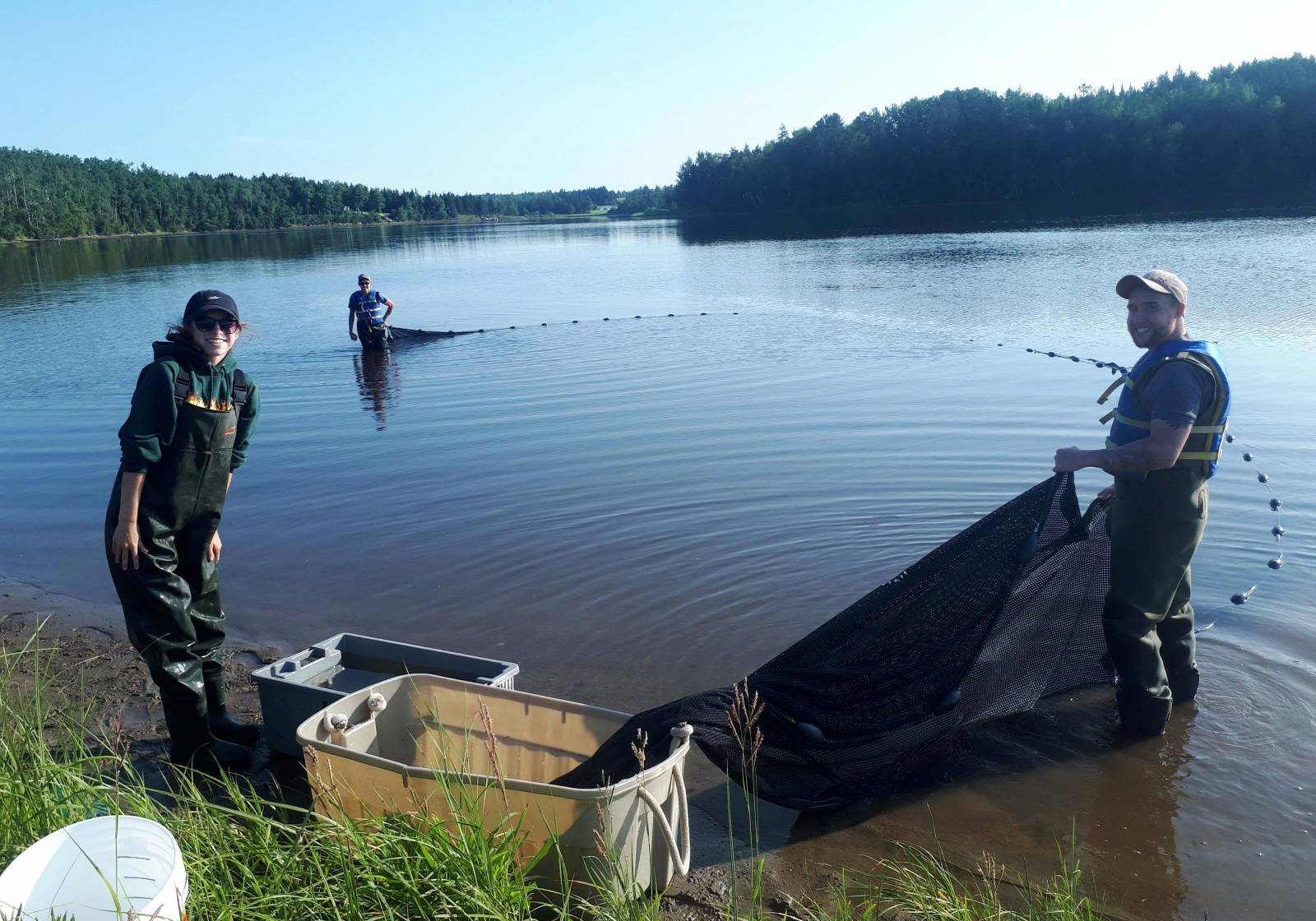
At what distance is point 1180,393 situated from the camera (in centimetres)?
439

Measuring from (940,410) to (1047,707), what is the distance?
7.78 meters

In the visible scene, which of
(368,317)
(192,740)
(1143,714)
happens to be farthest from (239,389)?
(368,317)

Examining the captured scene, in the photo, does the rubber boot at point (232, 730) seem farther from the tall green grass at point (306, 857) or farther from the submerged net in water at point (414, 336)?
the submerged net in water at point (414, 336)

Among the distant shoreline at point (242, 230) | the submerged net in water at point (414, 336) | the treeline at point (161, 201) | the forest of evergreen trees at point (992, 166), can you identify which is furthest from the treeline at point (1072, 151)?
the treeline at point (161, 201)

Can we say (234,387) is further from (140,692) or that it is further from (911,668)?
(911,668)

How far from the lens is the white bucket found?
8.71 feet

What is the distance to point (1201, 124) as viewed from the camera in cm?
7431

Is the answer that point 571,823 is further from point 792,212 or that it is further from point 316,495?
point 792,212

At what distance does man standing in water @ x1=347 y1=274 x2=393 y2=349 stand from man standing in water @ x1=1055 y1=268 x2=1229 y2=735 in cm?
1782

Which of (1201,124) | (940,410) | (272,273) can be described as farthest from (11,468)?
(1201,124)

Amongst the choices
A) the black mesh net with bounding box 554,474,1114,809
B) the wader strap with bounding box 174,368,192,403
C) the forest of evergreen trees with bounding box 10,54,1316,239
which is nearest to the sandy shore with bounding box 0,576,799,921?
the black mesh net with bounding box 554,474,1114,809

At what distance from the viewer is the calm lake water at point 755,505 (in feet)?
14.8

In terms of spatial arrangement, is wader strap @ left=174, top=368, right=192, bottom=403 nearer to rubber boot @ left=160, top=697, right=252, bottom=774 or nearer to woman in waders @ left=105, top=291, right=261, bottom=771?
woman in waders @ left=105, top=291, right=261, bottom=771

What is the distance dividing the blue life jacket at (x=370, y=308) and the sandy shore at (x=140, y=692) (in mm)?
13141
